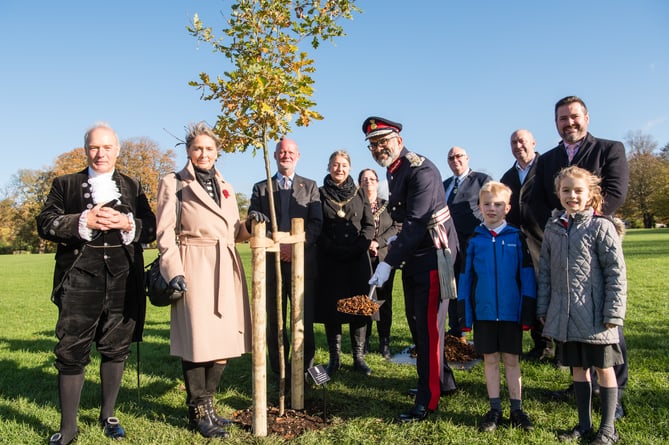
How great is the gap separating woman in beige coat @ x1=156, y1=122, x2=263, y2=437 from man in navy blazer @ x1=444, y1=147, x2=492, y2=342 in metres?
3.68

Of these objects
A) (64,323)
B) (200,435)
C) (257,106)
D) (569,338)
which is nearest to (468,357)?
(569,338)

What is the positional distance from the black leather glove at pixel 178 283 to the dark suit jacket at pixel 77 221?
0.64 meters

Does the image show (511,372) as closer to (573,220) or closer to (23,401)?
(573,220)

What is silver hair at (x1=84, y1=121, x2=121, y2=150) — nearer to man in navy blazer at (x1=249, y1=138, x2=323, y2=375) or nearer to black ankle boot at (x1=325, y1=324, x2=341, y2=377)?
man in navy blazer at (x1=249, y1=138, x2=323, y2=375)

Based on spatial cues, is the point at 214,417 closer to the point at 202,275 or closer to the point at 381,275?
the point at 202,275

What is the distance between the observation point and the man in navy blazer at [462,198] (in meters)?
6.86

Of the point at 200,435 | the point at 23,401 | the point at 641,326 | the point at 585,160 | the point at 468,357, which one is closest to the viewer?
the point at 200,435

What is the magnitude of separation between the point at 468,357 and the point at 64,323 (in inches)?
179

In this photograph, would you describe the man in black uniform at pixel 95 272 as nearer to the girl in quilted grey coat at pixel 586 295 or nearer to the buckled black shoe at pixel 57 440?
the buckled black shoe at pixel 57 440

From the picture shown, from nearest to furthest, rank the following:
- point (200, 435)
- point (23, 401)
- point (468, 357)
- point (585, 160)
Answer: point (200, 435) < point (585, 160) < point (23, 401) < point (468, 357)

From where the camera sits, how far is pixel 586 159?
4.48m

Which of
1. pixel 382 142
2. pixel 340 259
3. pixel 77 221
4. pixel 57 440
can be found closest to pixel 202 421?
pixel 57 440

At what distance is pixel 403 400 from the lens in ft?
16.1

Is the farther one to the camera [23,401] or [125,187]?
[23,401]
